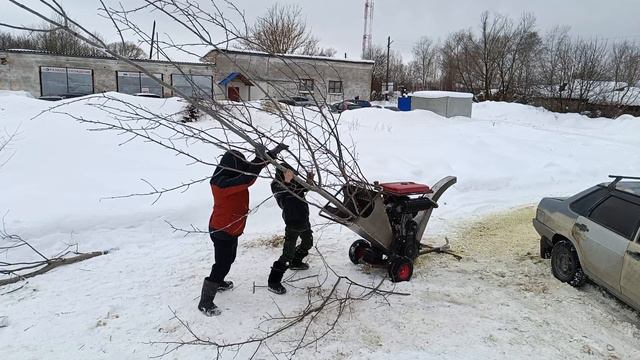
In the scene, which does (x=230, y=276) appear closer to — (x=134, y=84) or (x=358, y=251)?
(x=358, y=251)

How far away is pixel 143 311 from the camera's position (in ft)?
14.6

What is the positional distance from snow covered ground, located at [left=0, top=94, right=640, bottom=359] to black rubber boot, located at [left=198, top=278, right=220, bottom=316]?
0.11m

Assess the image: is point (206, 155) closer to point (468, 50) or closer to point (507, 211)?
point (507, 211)

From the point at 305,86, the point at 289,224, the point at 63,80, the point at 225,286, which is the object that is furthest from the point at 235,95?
the point at 63,80

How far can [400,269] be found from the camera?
507cm

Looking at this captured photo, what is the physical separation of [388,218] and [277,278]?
1418 millimetres

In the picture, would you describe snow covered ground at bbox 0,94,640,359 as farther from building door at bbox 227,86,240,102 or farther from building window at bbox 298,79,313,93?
building window at bbox 298,79,313,93

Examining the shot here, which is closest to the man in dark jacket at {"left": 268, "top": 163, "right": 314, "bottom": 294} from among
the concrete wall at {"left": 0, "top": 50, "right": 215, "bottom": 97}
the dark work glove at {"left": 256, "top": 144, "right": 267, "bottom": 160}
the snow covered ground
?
the snow covered ground

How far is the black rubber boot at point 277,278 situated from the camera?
4.87 m

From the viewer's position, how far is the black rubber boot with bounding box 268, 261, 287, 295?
4.87 metres

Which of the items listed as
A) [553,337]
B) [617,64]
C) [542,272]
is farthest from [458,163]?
[617,64]

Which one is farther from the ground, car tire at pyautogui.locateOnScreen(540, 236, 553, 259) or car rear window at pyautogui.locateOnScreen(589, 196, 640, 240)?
car rear window at pyautogui.locateOnScreen(589, 196, 640, 240)

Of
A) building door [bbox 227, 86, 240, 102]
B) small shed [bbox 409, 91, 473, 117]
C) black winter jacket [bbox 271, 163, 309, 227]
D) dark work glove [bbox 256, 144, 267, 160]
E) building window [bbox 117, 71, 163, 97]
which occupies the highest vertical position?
building window [bbox 117, 71, 163, 97]

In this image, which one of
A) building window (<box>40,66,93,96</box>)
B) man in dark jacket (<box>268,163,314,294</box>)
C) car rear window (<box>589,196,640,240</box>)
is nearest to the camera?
car rear window (<box>589,196,640,240</box>)
